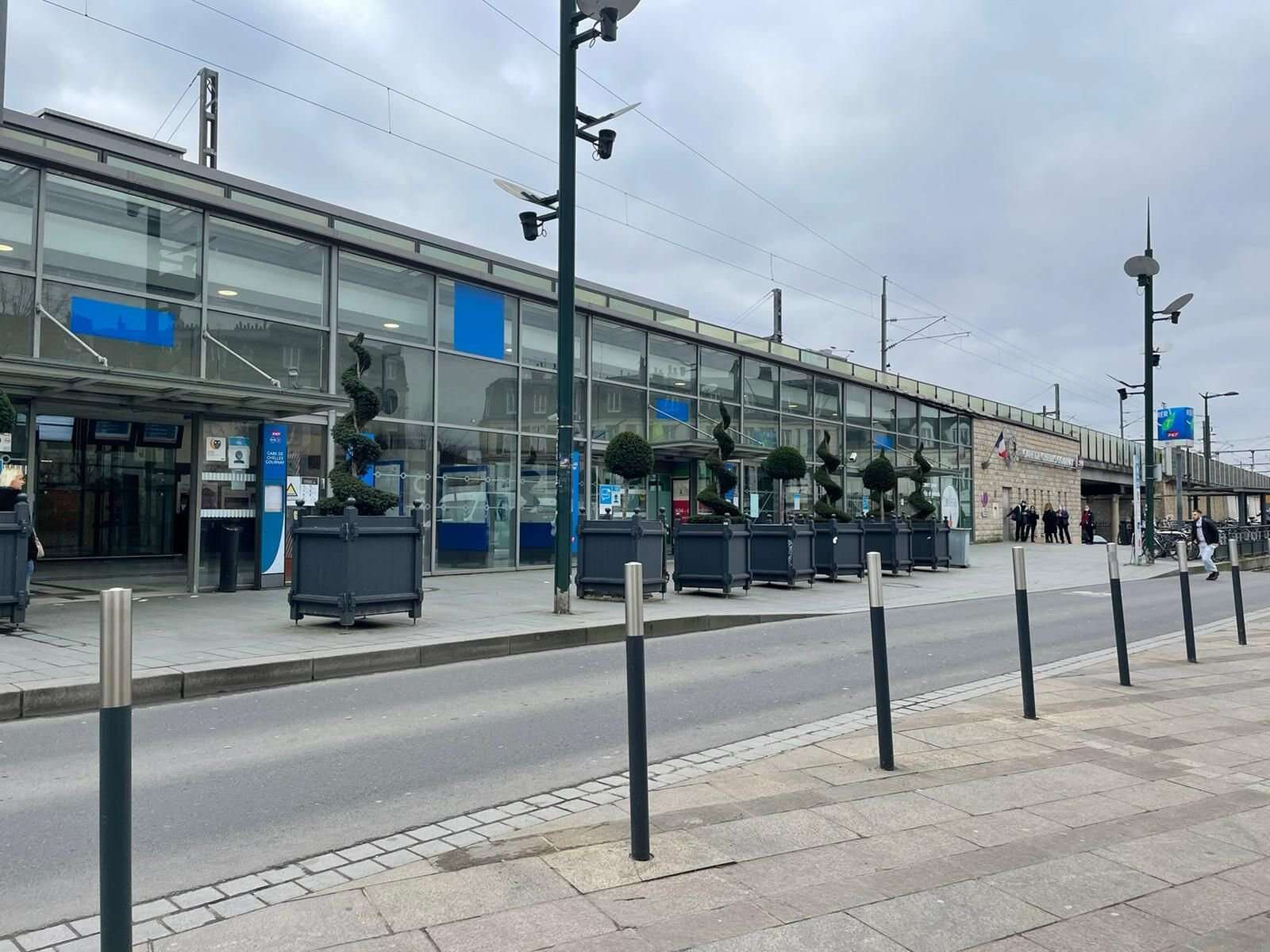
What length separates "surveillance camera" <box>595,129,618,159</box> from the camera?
12672 millimetres

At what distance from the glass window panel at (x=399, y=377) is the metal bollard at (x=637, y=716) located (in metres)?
14.1

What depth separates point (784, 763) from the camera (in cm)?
567

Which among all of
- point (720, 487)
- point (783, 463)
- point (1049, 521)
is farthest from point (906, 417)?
point (720, 487)

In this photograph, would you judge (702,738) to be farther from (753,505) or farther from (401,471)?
(753,505)

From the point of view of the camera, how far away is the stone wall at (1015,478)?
133ft

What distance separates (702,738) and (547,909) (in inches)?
122

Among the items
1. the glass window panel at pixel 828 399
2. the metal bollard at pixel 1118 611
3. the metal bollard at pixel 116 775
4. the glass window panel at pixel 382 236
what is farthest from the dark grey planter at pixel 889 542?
the metal bollard at pixel 116 775

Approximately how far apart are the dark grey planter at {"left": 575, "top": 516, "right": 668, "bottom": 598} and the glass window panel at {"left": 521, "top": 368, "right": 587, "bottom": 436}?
6291mm

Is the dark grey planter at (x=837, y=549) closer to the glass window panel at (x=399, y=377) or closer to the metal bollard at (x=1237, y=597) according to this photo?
the glass window panel at (x=399, y=377)

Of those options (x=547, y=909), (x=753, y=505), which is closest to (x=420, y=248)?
(x=753, y=505)

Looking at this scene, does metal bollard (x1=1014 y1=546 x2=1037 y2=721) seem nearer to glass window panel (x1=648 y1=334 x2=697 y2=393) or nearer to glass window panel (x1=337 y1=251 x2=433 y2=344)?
glass window panel (x1=337 y1=251 x2=433 y2=344)

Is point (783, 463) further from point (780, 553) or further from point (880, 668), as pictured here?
point (880, 668)

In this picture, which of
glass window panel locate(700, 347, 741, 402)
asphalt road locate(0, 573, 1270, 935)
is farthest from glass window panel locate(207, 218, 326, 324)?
glass window panel locate(700, 347, 741, 402)

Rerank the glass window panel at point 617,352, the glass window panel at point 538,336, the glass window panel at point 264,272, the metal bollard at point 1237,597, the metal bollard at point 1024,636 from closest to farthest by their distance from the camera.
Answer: the metal bollard at point 1024,636
the metal bollard at point 1237,597
the glass window panel at point 264,272
the glass window panel at point 538,336
the glass window panel at point 617,352
